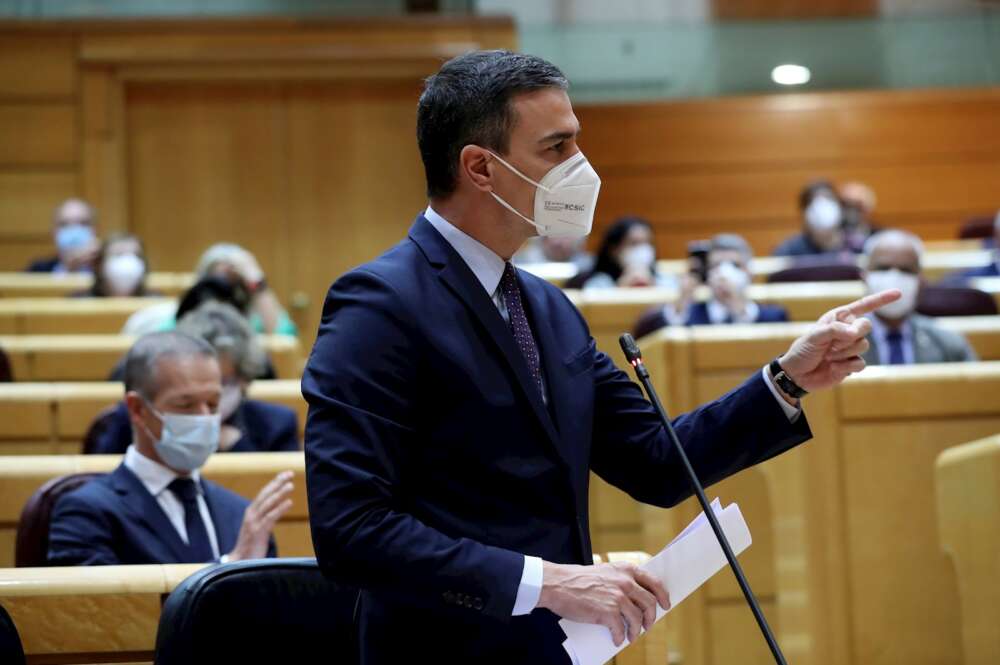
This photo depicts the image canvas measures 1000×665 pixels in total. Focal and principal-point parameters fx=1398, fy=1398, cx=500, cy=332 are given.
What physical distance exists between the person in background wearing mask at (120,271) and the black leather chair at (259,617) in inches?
184

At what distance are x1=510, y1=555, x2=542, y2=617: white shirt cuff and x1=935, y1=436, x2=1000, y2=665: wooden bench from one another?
5.74ft

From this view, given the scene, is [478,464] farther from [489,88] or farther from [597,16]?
[597,16]

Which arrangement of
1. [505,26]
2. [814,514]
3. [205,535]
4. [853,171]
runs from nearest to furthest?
[205,535]
[814,514]
[505,26]
[853,171]

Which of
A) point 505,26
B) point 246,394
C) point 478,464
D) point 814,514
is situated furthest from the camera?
point 505,26

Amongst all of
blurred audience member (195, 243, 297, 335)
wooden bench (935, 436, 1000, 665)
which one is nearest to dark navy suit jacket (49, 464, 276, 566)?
wooden bench (935, 436, 1000, 665)

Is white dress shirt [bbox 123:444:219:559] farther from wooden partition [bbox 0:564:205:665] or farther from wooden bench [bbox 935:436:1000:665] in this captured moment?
wooden bench [bbox 935:436:1000:665]

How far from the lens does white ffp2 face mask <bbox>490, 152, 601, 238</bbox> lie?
66.6 inches

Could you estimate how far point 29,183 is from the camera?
8930 millimetres

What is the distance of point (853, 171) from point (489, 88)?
8.98 meters

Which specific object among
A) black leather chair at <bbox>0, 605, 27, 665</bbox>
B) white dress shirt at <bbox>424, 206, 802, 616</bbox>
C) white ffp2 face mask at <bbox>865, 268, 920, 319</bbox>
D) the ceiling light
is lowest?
black leather chair at <bbox>0, 605, 27, 665</bbox>

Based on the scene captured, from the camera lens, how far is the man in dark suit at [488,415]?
4.90 ft

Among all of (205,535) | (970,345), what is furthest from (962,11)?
(205,535)

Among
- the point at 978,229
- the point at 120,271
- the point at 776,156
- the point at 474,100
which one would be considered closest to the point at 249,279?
the point at 120,271

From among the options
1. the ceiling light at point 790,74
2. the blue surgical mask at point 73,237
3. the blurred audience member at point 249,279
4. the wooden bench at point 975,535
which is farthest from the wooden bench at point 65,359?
the ceiling light at point 790,74
